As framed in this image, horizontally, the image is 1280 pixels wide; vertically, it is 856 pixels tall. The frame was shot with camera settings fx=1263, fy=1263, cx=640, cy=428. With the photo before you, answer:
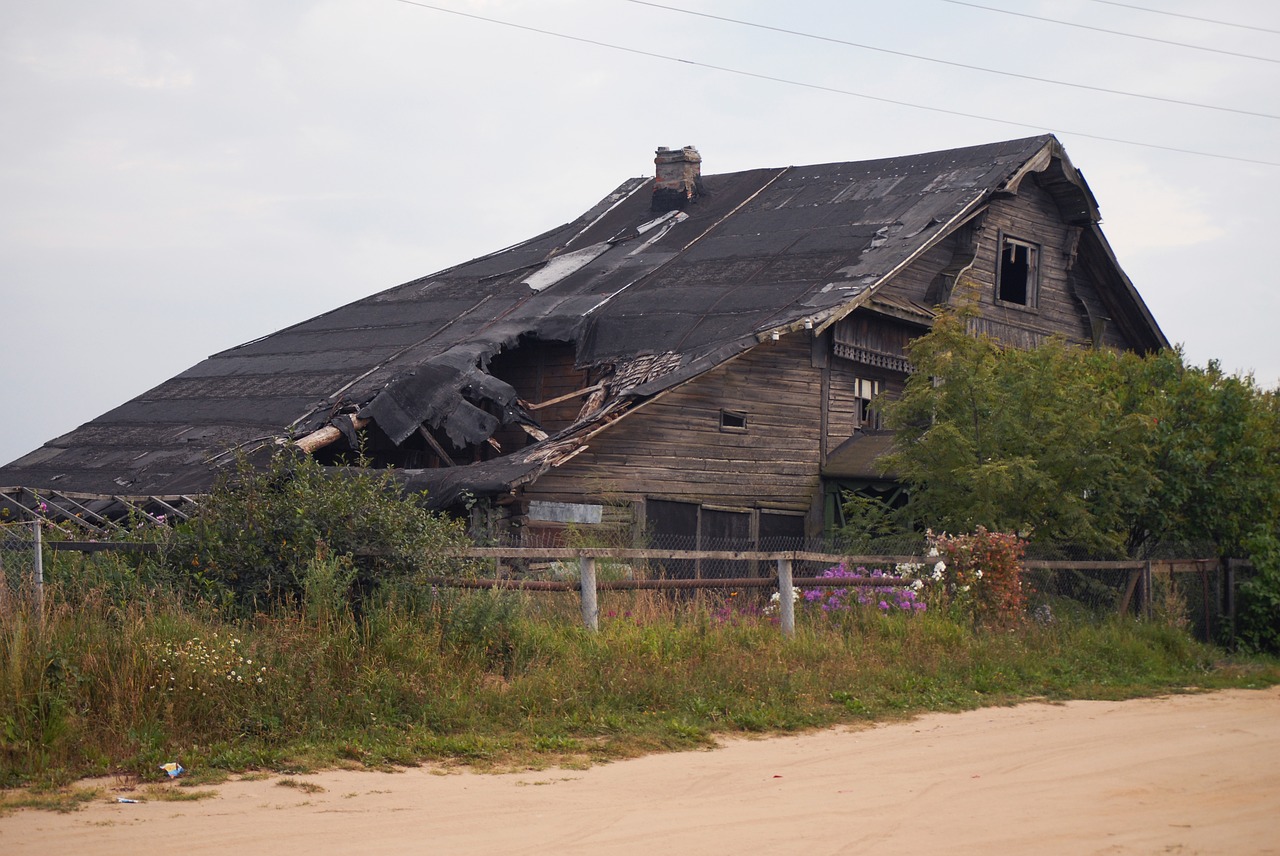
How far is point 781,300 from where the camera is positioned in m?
20.5

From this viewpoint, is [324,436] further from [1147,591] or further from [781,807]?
[781,807]

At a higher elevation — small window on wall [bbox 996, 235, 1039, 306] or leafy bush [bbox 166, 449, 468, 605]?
small window on wall [bbox 996, 235, 1039, 306]

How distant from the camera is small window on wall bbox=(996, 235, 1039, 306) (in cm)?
2462

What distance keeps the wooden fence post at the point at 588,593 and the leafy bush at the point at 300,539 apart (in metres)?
1.15

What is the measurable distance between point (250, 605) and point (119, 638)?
1377 mm

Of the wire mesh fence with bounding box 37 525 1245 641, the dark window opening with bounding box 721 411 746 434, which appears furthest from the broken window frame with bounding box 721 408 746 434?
the wire mesh fence with bounding box 37 525 1245 641

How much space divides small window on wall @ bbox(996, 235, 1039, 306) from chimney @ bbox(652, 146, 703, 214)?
23.1ft

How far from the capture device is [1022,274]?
25016mm

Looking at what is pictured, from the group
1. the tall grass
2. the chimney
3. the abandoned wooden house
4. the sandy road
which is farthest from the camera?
the chimney

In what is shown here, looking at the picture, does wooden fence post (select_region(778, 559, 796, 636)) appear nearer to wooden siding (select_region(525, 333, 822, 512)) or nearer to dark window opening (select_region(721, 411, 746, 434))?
wooden siding (select_region(525, 333, 822, 512))

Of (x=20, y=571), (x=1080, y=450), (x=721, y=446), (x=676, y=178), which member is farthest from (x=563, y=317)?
(x=20, y=571)

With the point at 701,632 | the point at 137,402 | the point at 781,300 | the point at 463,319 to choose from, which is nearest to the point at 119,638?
the point at 701,632

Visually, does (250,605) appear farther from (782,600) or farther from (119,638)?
(782,600)

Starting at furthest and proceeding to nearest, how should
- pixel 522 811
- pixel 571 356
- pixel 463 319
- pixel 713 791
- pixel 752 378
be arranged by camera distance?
pixel 463 319 → pixel 571 356 → pixel 752 378 → pixel 713 791 → pixel 522 811
